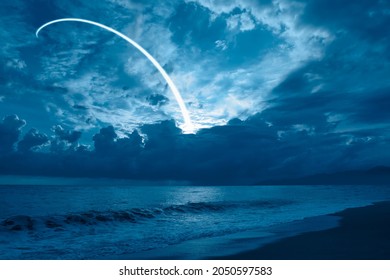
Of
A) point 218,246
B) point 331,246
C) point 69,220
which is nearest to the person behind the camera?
point 331,246

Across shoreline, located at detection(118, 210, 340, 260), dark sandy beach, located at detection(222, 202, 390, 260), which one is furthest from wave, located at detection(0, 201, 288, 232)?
dark sandy beach, located at detection(222, 202, 390, 260)

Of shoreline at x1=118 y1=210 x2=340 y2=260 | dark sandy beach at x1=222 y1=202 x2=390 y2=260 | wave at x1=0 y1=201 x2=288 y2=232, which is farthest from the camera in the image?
wave at x1=0 y1=201 x2=288 y2=232

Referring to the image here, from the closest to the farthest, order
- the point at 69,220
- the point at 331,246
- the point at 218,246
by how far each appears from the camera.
Result: the point at 331,246
the point at 218,246
the point at 69,220

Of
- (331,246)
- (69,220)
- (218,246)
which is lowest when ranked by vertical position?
(331,246)

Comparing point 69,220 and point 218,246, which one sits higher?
point 69,220

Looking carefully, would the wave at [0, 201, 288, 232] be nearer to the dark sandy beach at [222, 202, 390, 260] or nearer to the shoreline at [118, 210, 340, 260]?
the shoreline at [118, 210, 340, 260]

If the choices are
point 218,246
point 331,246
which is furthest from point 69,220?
point 331,246

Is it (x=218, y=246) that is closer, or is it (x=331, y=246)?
(x=331, y=246)

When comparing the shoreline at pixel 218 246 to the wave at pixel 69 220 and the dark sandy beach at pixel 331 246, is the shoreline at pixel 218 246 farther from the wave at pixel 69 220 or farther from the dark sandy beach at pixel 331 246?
the wave at pixel 69 220

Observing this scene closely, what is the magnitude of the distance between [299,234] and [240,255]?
4.95 meters

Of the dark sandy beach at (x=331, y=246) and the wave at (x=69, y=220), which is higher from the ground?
the wave at (x=69, y=220)

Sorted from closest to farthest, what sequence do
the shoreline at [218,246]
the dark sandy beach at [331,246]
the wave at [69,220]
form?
the dark sandy beach at [331,246], the shoreline at [218,246], the wave at [69,220]

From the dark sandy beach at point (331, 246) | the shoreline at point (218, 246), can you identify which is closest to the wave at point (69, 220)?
the shoreline at point (218, 246)

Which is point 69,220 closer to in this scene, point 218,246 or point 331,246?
point 218,246
